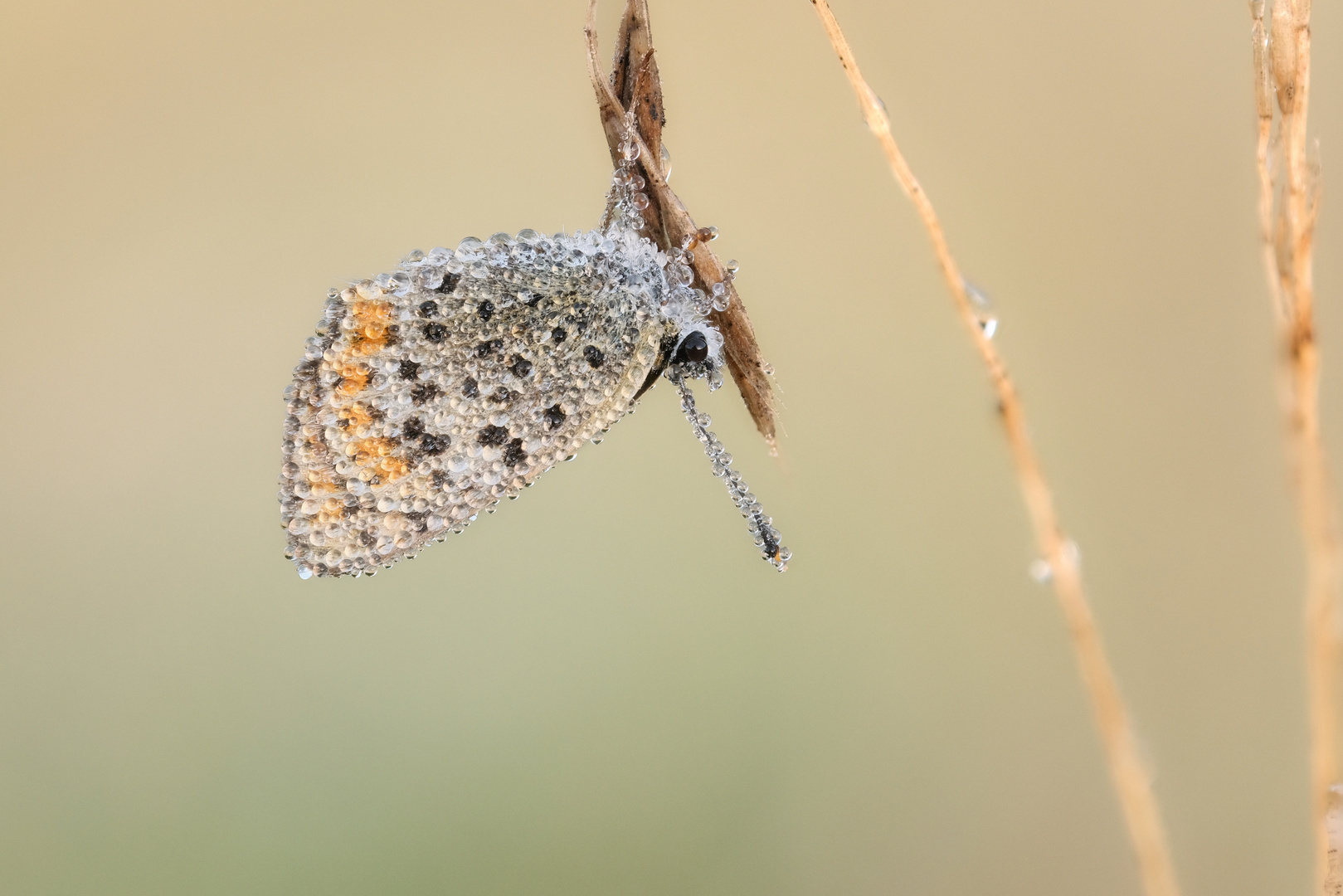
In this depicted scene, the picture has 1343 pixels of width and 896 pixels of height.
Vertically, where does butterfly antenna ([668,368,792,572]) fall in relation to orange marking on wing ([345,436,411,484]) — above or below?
below

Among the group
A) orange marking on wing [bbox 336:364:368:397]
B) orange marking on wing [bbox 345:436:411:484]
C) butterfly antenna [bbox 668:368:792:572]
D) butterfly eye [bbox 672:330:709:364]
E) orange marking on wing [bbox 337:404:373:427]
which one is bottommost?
butterfly antenna [bbox 668:368:792:572]

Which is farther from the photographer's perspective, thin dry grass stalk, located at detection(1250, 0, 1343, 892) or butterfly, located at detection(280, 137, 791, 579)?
butterfly, located at detection(280, 137, 791, 579)

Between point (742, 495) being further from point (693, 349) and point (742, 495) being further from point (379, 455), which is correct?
point (379, 455)

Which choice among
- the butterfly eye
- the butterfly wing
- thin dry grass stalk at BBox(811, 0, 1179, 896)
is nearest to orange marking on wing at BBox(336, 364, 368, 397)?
the butterfly wing

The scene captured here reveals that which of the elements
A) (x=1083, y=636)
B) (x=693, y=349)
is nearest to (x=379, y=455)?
(x=693, y=349)

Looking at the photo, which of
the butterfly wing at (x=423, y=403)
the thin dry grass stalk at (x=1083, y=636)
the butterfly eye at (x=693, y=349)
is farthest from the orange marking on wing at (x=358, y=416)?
the thin dry grass stalk at (x=1083, y=636)

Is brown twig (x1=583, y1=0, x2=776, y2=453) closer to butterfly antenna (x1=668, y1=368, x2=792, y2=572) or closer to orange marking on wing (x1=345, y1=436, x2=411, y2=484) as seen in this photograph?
butterfly antenna (x1=668, y1=368, x2=792, y2=572)
